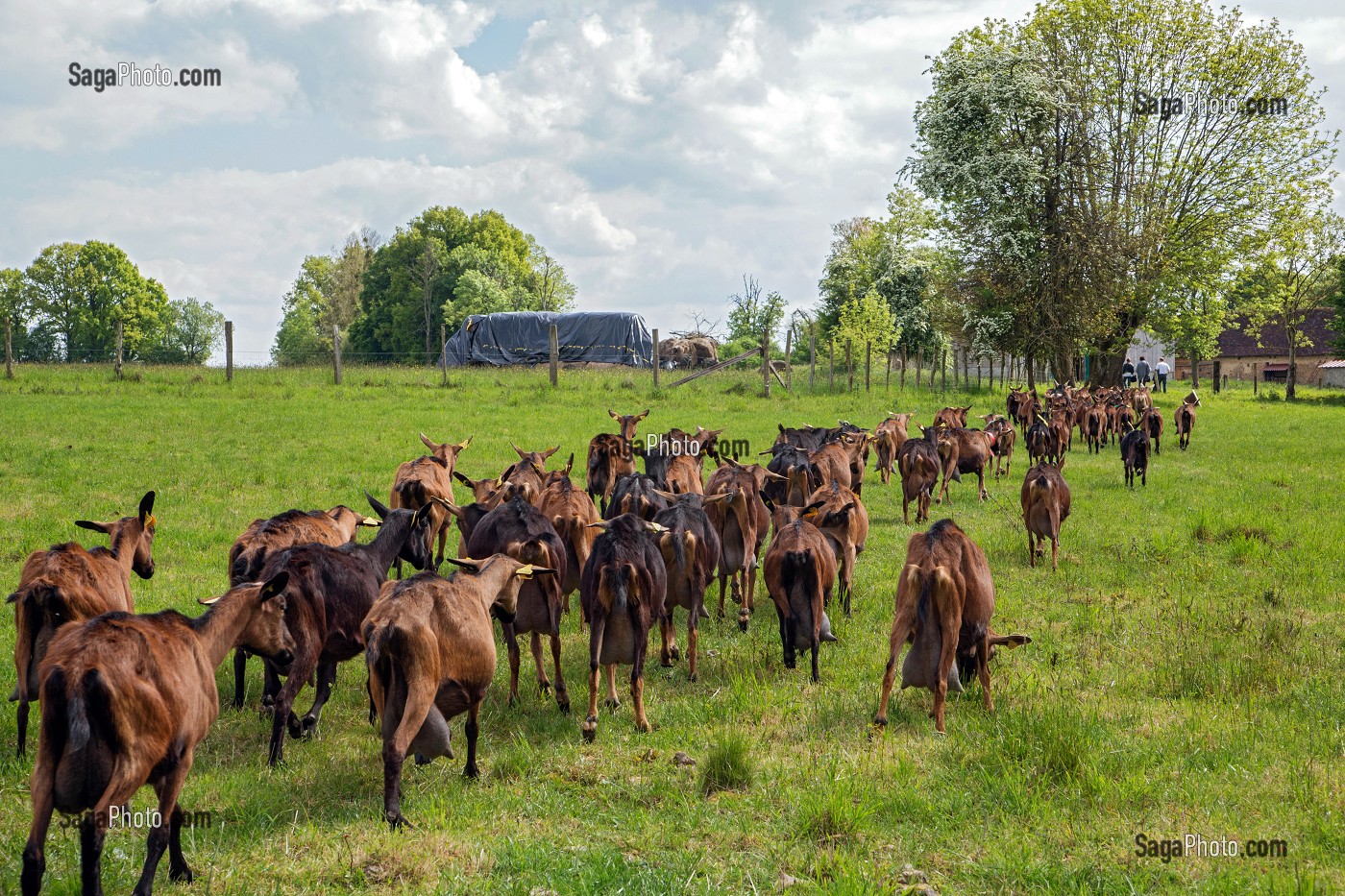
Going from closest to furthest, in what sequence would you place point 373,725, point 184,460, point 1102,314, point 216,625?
point 216,625 → point 373,725 → point 184,460 → point 1102,314

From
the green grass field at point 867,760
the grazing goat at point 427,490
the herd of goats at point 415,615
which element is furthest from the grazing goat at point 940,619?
the grazing goat at point 427,490

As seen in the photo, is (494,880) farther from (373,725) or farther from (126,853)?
(373,725)

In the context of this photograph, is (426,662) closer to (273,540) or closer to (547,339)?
(273,540)

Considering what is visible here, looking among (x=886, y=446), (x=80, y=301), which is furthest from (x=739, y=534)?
(x=80, y=301)

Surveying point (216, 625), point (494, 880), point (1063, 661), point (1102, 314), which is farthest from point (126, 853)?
point (1102, 314)

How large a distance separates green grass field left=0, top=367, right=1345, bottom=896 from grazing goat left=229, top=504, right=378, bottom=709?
294mm

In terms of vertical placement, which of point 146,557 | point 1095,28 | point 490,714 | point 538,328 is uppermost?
point 1095,28

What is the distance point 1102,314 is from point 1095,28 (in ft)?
35.2

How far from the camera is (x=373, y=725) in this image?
655 centimetres

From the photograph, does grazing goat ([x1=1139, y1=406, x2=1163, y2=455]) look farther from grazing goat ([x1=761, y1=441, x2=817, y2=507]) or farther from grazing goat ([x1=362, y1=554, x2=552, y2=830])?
grazing goat ([x1=362, y1=554, x2=552, y2=830])

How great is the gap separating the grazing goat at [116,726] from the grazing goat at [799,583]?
13.4ft

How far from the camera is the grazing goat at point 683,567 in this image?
7875mm

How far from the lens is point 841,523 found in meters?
9.29

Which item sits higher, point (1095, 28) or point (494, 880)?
point (1095, 28)
